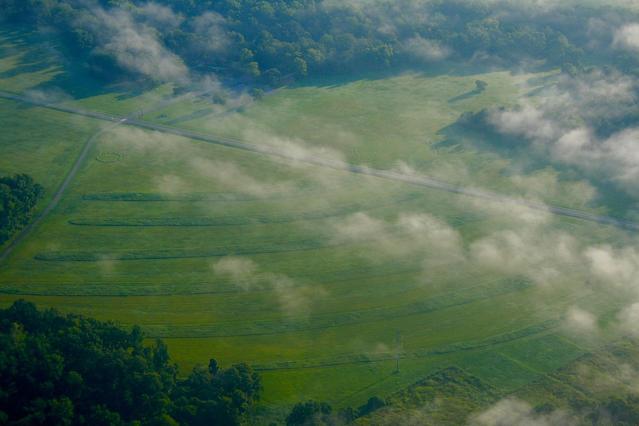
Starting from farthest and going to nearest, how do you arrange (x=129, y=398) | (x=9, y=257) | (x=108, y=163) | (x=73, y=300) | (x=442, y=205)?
(x=108, y=163)
(x=442, y=205)
(x=9, y=257)
(x=73, y=300)
(x=129, y=398)

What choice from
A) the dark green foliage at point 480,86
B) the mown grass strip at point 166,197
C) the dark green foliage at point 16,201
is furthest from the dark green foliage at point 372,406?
the dark green foliage at point 480,86

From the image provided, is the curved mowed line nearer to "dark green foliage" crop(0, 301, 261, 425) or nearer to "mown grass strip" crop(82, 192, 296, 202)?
"mown grass strip" crop(82, 192, 296, 202)

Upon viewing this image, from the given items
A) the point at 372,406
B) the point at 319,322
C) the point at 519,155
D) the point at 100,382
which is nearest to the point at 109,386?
the point at 100,382

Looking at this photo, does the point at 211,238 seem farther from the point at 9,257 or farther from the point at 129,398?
the point at 129,398

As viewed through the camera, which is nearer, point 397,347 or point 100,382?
point 100,382

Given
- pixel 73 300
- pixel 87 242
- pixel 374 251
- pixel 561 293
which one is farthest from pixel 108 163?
pixel 561 293

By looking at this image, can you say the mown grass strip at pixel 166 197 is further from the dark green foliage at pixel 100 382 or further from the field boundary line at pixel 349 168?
the dark green foliage at pixel 100 382

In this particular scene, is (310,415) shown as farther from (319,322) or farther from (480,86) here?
(480,86)
